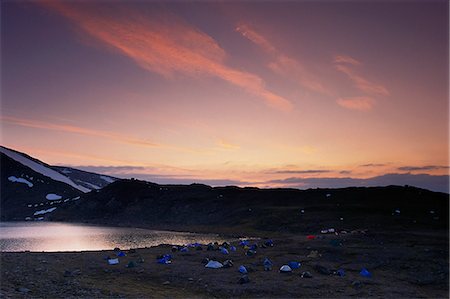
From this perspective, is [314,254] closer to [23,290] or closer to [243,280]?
[243,280]

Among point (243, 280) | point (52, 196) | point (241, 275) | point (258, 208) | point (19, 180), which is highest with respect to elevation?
point (19, 180)

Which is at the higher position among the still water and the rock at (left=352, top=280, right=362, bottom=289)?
the rock at (left=352, top=280, right=362, bottom=289)

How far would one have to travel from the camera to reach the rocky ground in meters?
18.6

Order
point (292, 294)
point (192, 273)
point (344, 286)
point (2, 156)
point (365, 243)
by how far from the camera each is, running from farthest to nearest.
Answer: point (2, 156)
point (365, 243)
point (192, 273)
point (344, 286)
point (292, 294)

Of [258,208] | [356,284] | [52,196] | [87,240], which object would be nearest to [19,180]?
[52,196]

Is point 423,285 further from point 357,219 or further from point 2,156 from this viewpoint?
point 2,156

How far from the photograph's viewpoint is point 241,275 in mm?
22609

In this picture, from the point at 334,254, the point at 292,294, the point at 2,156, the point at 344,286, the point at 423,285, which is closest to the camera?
the point at 292,294

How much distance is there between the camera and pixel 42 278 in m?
19.6

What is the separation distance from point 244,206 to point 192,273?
60.9 meters

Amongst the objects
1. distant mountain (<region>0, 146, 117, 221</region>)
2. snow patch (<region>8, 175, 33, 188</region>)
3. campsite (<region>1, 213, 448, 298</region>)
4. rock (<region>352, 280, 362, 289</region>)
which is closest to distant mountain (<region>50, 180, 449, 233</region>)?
distant mountain (<region>0, 146, 117, 221</region>)

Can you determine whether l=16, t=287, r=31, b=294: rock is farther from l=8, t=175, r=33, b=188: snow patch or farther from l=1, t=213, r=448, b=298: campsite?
l=8, t=175, r=33, b=188: snow patch

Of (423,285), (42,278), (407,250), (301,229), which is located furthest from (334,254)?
(301,229)

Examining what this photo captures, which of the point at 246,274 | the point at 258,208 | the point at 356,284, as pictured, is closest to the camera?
the point at 356,284
